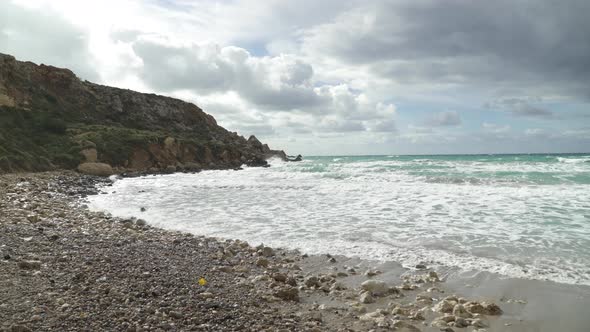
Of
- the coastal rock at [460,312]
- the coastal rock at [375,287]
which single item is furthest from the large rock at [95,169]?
the coastal rock at [460,312]

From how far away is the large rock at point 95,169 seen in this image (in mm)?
28312

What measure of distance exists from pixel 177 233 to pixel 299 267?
403cm

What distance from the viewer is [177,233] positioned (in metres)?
10.2

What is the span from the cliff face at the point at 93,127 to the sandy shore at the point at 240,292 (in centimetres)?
1729

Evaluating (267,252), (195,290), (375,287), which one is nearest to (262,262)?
(267,252)

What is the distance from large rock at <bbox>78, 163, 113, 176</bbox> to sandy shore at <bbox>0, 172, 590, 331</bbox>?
21.5 m

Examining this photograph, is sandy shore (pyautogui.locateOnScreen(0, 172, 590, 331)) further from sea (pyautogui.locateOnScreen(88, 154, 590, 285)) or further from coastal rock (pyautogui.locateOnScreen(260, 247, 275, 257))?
sea (pyautogui.locateOnScreen(88, 154, 590, 285))

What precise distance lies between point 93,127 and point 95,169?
1157 centimetres

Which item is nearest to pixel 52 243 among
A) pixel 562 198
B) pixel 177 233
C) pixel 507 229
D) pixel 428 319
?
pixel 177 233

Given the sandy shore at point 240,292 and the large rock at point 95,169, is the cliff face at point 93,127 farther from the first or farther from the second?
the sandy shore at point 240,292

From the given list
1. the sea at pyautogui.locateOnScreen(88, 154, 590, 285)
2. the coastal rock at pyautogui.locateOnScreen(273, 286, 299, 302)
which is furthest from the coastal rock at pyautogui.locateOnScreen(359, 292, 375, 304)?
the sea at pyautogui.locateOnScreen(88, 154, 590, 285)

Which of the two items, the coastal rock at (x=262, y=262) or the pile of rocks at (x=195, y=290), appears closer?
the pile of rocks at (x=195, y=290)

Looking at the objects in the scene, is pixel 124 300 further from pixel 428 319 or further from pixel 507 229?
pixel 507 229

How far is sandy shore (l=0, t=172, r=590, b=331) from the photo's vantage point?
4676 millimetres
